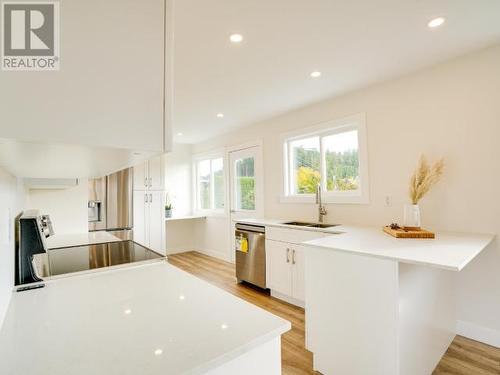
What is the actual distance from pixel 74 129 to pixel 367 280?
1650mm

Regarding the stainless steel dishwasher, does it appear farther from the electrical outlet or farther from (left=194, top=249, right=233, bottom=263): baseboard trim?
the electrical outlet

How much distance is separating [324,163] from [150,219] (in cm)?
297

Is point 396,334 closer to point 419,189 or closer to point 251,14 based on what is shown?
point 419,189

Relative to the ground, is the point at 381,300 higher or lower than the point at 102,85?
lower

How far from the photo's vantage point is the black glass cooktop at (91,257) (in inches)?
54.4

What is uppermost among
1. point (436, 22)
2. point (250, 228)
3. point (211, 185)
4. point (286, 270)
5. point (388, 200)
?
point (436, 22)

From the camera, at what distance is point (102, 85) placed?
62cm

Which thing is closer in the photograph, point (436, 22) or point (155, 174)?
point (436, 22)

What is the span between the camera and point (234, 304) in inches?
36.6

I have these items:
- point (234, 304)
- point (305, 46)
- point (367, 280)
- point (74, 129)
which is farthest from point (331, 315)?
point (305, 46)

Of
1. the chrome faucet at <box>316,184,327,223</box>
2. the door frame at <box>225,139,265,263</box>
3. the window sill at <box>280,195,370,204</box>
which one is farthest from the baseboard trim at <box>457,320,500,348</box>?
the door frame at <box>225,139,265,263</box>

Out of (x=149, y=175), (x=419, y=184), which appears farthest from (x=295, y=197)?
(x=149, y=175)

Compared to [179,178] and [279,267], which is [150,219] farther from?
[279,267]

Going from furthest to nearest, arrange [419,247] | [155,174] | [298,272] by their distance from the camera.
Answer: [155,174] → [298,272] → [419,247]
